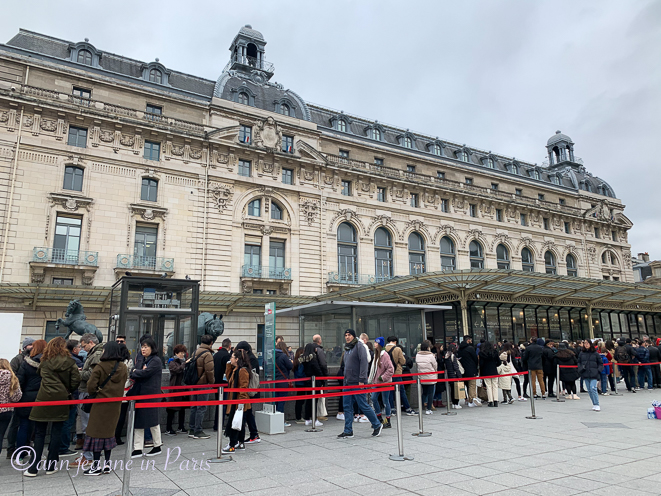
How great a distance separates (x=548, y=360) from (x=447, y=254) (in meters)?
22.6

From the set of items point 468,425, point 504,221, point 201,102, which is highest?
point 201,102

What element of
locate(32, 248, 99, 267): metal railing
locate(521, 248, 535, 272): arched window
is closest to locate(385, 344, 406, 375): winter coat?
locate(32, 248, 99, 267): metal railing

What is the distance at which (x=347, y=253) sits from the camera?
1300 inches

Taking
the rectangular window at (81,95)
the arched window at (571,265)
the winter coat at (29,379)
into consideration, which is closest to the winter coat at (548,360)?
the winter coat at (29,379)

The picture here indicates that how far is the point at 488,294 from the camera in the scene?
24.2m

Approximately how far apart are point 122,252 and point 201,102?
11.0 m

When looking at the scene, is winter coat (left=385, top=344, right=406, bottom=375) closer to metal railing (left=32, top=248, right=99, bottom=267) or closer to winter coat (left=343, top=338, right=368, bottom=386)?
winter coat (left=343, top=338, right=368, bottom=386)

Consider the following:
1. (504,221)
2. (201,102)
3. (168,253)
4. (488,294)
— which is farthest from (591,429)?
(504,221)

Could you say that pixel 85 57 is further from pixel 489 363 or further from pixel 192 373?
pixel 489 363

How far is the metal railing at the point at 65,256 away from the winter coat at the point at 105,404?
19211 mm

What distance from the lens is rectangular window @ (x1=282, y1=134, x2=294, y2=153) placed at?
31812 millimetres

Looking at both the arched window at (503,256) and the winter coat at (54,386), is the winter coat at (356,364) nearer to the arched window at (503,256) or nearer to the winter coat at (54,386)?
the winter coat at (54,386)

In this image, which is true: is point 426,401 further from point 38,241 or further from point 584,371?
point 38,241

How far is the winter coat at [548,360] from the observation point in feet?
49.0
